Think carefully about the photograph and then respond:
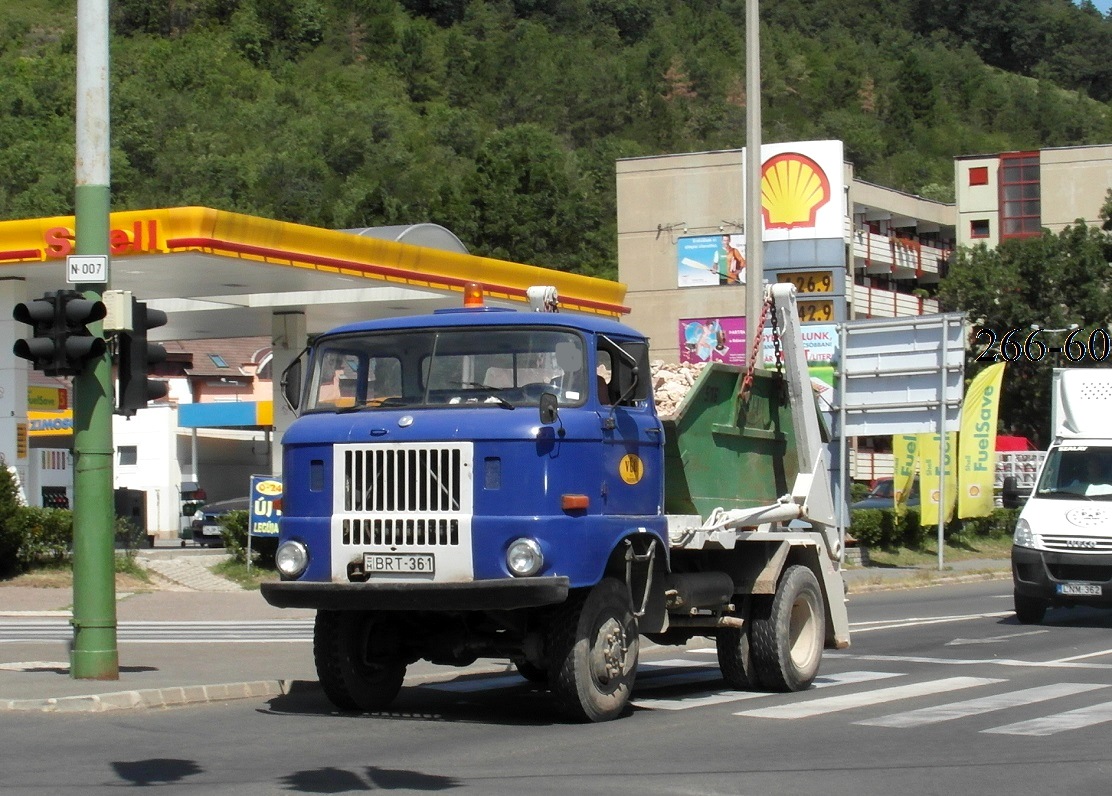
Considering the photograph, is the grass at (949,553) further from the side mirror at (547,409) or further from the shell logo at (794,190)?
the side mirror at (547,409)

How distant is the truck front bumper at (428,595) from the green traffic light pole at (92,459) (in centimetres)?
237

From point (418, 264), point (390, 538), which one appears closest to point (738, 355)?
point (418, 264)

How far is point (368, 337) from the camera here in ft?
36.1

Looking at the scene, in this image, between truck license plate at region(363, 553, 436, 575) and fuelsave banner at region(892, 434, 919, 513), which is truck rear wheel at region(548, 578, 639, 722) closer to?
truck license plate at region(363, 553, 436, 575)

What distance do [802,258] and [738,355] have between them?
4138 mm

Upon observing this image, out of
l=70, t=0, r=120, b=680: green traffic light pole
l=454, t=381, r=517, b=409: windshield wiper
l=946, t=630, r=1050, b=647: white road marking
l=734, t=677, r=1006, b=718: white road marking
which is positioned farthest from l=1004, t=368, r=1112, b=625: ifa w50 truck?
l=70, t=0, r=120, b=680: green traffic light pole

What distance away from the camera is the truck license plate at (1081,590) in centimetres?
1853

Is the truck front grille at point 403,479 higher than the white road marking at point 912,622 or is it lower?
higher

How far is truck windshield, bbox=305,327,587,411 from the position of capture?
10.5 metres

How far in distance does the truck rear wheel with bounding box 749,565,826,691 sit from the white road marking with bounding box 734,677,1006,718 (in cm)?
40

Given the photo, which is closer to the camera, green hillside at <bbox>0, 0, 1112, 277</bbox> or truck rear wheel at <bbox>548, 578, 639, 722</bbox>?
truck rear wheel at <bbox>548, 578, 639, 722</bbox>

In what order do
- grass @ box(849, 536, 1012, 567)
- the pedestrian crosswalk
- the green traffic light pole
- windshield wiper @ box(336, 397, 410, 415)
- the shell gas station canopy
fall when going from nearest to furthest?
windshield wiper @ box(336, 397, 410, 415), the pedestrian crosswalk, the green traffic light pole, the shell gas station canopy, grass @ box(849, 536, 1012, 567)

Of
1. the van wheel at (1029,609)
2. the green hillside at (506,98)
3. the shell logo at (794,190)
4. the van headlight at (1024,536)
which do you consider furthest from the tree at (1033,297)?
the van headlight at (1024,536)

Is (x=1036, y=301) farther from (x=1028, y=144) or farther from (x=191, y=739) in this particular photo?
(x=1028, y=144)
